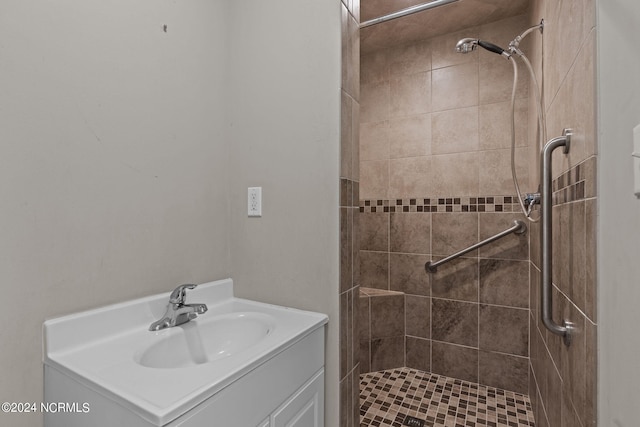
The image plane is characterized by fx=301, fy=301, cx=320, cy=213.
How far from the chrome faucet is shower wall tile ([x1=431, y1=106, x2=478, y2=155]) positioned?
1.84 m

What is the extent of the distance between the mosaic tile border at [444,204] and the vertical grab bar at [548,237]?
1037 mm

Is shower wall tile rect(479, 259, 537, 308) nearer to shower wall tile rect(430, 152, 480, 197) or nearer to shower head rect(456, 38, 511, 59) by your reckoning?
shower wall tile rect(430, 152, 480, 197)

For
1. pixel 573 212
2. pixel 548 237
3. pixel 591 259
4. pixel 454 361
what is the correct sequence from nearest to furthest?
pixel 591 259 < pixel 573 212 < pixel 548 237 < pixel 454 361

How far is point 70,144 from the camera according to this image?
87 cm

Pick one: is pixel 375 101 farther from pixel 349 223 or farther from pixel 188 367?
pixel 188 367

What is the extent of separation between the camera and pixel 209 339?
1073 mm

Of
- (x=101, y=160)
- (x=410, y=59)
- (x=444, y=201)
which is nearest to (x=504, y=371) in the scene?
(x=444, y=201)

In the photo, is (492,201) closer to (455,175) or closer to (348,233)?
(455,175)

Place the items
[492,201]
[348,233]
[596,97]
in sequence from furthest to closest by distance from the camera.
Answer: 1. [492,201]
2. [348,233]
3. [596,97]

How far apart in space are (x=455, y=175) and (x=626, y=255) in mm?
1620

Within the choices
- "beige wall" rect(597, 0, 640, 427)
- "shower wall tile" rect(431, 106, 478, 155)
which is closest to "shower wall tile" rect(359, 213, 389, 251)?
"shower wall tile" rect(431, 106, 478, 155)

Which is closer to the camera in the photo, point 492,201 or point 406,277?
point 492,201

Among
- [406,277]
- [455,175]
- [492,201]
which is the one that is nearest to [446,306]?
[406,277]

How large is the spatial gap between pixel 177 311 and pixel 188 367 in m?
0.36
